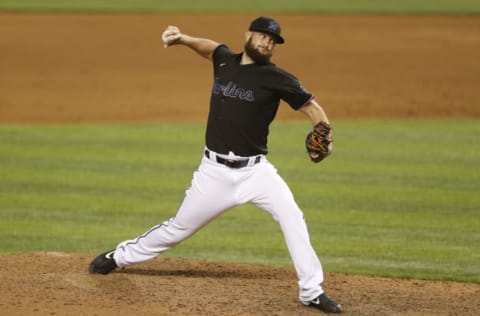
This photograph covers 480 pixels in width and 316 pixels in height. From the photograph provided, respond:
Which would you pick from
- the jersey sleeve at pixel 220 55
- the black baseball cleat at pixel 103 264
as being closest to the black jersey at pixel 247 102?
the jersey sleeve at pixel 220 55

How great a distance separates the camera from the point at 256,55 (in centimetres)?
671

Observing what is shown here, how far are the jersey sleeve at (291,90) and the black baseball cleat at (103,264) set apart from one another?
181 centimetres

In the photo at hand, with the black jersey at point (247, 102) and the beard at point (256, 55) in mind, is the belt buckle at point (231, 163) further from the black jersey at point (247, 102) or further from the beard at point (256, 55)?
the beard at point (256, 55)

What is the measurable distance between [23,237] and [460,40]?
13299 millimetres

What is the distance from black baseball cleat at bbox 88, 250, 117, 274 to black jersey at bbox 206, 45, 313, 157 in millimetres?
1212

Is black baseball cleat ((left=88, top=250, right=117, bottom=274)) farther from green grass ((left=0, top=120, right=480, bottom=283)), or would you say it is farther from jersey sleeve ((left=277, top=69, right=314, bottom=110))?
jersey sleeve ((left=277, top=69, right=314, bottom=110))

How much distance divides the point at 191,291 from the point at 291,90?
1654mm

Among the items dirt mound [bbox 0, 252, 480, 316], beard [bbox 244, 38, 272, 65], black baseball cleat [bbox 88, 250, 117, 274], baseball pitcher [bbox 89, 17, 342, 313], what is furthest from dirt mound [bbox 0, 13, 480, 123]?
beard [bbox 244, 38, 272, 65]

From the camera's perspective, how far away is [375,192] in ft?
35.1

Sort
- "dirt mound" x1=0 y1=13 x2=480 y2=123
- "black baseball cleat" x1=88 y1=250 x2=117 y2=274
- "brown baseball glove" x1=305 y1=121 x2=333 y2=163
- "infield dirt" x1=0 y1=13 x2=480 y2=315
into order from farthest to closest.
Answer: "dirt mound" x1=0 y1=13 x2=480 y2=123 → "black baseball cleat" x1=88 y1=250 x2=117 y2=274 → "infield dirt" x1=0 y1=13 x2=480 y2=315 → "brown baseball glove" x1=305 y1=121 x2=333 y2=163

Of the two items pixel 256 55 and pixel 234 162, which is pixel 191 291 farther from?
pixel 256 55

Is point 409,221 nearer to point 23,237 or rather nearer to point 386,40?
point 23,237

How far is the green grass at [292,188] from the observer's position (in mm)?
8859

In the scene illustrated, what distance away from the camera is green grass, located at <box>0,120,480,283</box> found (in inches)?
349
